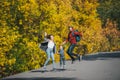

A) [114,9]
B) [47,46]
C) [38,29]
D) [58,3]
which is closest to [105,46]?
[114,9]

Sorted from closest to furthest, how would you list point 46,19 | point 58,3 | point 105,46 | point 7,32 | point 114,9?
point 7,32
point 46,19
point 58,3
point 105,46
point 114,9

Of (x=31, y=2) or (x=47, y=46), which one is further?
(x=31, y=2)

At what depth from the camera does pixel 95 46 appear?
51.7 m

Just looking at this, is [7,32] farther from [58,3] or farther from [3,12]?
[58,3]

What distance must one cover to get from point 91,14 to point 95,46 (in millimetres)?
3811

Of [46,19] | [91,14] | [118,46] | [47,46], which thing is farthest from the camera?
[118,46]

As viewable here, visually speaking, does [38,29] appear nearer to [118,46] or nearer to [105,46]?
[105,46]

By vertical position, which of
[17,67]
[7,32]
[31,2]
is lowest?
[17,67]

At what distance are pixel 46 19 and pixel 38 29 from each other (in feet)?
2.99

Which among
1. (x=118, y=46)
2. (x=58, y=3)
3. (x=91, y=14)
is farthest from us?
(x=118, y=46)

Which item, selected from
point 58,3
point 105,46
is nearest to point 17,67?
point 58,3

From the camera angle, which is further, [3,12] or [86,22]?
[86,22]

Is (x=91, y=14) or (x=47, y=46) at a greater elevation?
(x=91, y=14)

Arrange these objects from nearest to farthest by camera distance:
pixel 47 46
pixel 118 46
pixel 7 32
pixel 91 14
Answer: pixel 47 46 → pixel 7 32 → pixel 91 14 → pixel 118 46
